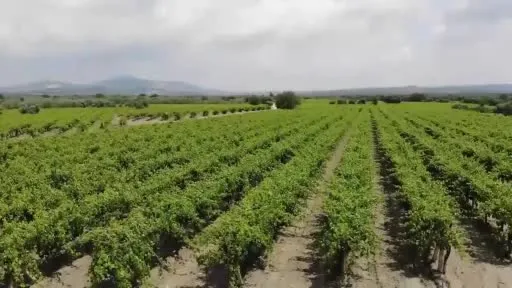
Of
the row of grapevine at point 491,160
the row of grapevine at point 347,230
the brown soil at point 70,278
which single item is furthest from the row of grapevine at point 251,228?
the row of grapevine at point 491,160

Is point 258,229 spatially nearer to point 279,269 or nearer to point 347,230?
point 279,269

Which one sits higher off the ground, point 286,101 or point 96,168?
point 286,101

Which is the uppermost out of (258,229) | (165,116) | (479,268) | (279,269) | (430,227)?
(258,229)

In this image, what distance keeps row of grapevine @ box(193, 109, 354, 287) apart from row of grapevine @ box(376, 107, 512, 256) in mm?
6584

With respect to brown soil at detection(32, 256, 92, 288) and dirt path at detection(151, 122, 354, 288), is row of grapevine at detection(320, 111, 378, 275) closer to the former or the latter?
dirt path at detection(151, 122, 354, 288)

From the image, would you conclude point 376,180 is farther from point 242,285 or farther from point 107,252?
point 107,252

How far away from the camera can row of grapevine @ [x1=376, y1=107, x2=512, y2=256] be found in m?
16.3

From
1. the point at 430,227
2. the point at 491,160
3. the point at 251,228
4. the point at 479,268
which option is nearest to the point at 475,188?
the point at 479,268

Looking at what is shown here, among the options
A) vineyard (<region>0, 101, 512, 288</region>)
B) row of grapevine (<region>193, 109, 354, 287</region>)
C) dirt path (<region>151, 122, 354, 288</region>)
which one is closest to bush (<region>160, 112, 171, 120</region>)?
vineyard (<region>0, 101, 512, 288</region>)

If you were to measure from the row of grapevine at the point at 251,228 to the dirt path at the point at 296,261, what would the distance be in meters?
0.48

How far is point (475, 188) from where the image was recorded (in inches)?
786

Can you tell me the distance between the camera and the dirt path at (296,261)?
14086 millimetres

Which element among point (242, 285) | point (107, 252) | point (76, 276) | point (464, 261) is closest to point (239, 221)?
point (242, 285)

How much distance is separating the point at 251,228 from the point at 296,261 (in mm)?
2551
